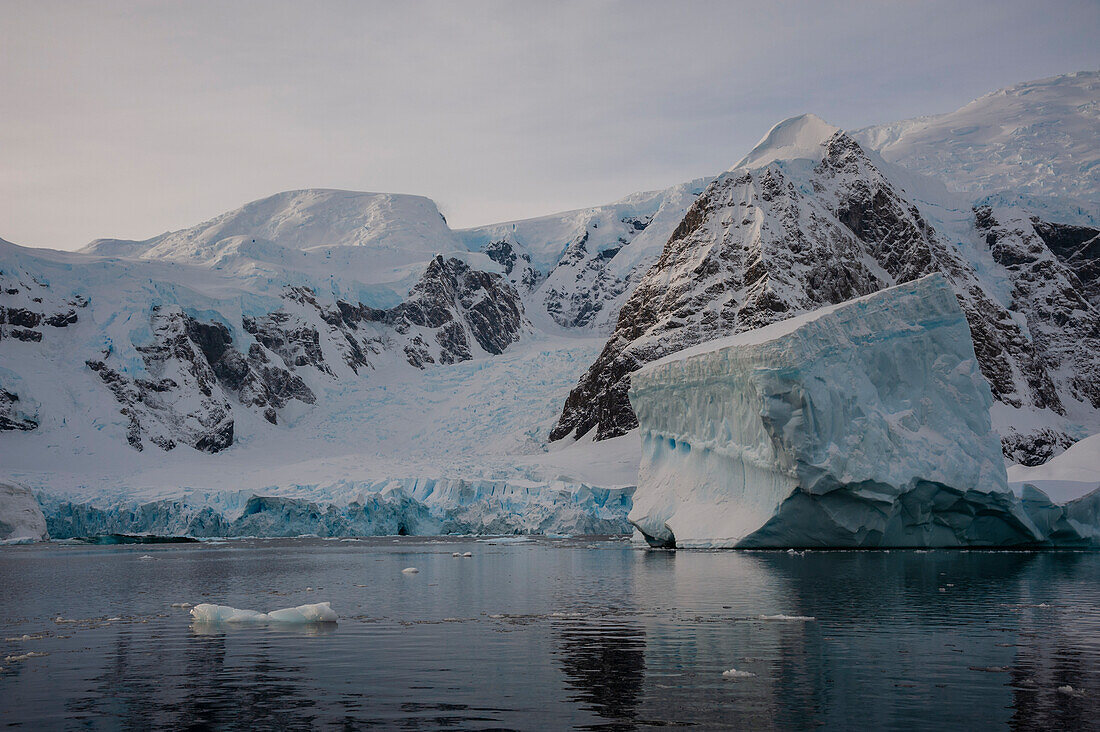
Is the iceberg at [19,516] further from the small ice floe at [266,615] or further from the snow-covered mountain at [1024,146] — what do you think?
the snow-covered mountain at [1024,146]

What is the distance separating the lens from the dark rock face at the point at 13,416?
221 feet

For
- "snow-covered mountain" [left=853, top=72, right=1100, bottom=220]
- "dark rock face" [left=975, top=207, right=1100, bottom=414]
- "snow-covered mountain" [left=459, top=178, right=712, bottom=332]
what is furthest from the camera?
"snow-covered mountain" [left=459, top=178, right=712, bottom=332]

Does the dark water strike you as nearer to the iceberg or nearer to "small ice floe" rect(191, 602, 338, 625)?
"small ice floe" rect(191, 602, 338, 625)

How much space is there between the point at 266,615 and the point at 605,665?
25.9ft

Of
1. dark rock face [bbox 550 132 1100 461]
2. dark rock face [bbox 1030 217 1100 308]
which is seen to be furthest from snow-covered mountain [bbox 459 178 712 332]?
dark rock face [bbox 1030 217 1100 308]

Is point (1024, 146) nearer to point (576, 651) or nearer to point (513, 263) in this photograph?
point (513, 263)

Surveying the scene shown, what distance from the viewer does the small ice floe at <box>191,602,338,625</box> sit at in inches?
723

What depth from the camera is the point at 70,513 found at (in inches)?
2178

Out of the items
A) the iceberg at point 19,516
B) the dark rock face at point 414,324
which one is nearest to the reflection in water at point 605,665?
the iceberg at point 19,516

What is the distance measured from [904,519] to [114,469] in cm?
5171

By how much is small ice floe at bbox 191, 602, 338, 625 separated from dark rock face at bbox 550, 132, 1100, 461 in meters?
62.5

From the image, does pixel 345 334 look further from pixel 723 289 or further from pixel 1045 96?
pixel 1045 96

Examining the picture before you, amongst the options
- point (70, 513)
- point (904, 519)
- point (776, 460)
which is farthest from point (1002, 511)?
point (70, 513)

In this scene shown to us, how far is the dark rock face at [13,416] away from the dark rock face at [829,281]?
38296mm
